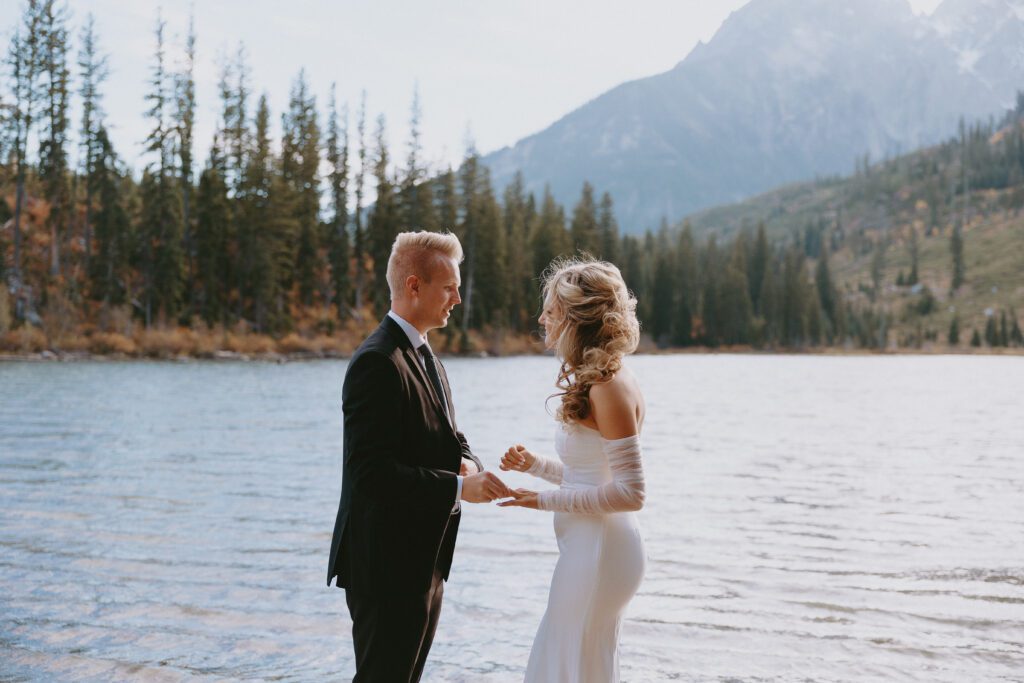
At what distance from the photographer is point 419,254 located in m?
3.78

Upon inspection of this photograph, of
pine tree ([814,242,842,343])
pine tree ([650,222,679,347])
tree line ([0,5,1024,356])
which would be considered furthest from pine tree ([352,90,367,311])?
pine tree ([814,242,842,343])

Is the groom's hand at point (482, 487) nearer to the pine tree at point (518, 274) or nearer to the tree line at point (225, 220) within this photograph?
the tree line at point (225, 220)

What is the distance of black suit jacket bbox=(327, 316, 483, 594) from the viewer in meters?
3.54

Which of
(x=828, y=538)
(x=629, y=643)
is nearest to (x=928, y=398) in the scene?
(x=828, y=538)

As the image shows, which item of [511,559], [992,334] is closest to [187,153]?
[511,559]

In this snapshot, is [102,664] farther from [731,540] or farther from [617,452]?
[731,540]

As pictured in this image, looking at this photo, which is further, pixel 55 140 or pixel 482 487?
pixel 55 140

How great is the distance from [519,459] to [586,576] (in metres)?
0.61

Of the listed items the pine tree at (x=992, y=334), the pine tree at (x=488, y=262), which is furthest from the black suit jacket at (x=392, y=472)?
the pine tree at (x=992, y=334)

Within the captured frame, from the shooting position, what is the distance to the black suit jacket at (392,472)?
139 inches

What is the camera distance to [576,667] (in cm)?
386

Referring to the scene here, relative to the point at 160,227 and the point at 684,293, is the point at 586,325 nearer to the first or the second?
the point at 160,227

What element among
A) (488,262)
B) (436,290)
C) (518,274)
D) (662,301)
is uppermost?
(488,262)

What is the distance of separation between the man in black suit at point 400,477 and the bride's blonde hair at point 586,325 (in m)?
0.44
